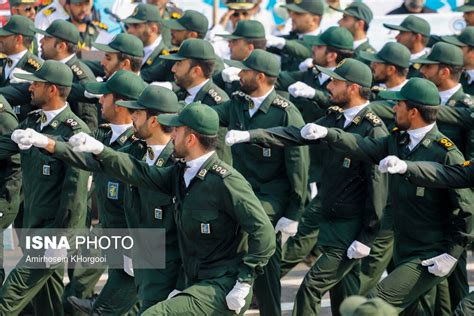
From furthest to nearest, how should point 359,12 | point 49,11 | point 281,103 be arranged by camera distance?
point 49,11 → point 359,12 → point 281,103

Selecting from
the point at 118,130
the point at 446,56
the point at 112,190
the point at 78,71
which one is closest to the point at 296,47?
the point at 78,71

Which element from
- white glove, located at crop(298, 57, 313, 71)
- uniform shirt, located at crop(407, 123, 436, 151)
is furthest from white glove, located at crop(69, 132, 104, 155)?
white glove, located at crop(298, 57, 313, 71)

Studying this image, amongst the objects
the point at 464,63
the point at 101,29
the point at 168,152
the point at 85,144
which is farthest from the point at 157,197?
the point at 101,29

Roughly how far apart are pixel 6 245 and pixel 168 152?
497cm

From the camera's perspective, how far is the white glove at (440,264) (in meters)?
9.39

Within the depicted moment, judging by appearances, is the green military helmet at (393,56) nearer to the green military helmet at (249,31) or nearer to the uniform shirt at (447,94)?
the uniform shirt at (447,94)

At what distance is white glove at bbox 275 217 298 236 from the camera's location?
10797mm

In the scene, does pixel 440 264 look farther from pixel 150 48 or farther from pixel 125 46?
pixel 150 48

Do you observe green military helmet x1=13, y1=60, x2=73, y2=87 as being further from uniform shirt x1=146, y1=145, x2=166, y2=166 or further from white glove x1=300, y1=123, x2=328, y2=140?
A: white glove x1=300, y1=123, x2=328, y2=140

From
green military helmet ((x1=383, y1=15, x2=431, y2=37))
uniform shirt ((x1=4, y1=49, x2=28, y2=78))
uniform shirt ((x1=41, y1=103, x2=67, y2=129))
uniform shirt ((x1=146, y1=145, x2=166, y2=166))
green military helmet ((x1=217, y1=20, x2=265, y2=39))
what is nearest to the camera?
uniform shirt ((x1=146, y1=145, x2=166, y2=166))

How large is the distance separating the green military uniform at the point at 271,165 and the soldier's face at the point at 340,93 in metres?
0.50

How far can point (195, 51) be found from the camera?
470 inches

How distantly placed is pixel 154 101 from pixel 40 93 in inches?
56.4

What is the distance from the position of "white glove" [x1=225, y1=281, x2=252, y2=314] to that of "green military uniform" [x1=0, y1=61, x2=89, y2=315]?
2.21 metres
